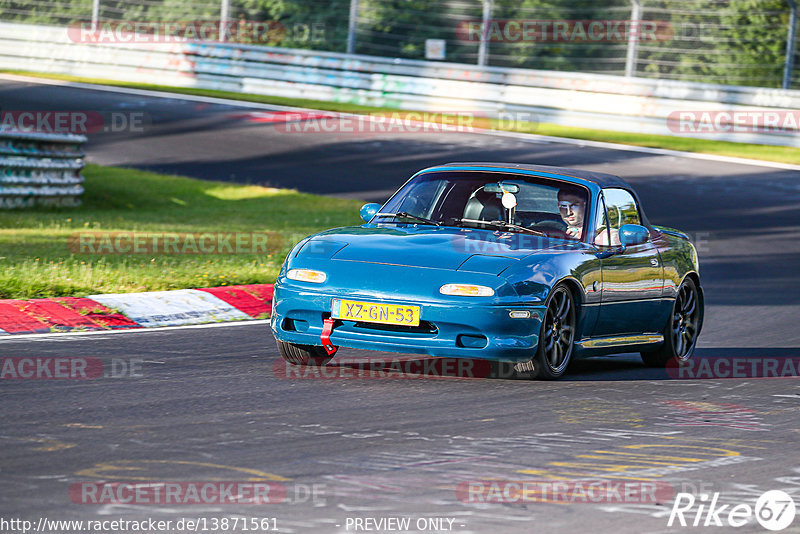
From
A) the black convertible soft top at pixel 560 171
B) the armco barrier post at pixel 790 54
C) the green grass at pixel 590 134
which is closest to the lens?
the black convertible soft top at pixel 560 171

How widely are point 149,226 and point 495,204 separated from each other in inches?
354

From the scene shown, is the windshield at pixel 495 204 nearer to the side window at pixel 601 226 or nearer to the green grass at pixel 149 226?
the side window at pixel 601 226

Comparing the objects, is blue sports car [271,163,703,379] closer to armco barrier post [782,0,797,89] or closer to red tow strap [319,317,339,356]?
red tow strap [319,317,339,356]

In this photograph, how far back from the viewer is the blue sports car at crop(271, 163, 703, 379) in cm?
795

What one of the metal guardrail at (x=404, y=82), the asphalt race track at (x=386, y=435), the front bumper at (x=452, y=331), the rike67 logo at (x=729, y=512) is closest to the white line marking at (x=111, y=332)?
the asphalt race track at (x=386, y=435)

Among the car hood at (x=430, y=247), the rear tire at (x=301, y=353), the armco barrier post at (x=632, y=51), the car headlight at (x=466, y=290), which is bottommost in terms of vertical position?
the rear tire at (x=301, y=353)

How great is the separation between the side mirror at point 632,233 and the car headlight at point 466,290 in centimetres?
169

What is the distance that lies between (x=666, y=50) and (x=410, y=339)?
20.8m

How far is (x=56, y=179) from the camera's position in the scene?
1906 centimetres

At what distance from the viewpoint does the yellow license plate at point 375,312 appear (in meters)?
7.93

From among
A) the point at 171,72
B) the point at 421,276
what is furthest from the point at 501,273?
the point at 171,72

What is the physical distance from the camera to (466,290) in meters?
7.92

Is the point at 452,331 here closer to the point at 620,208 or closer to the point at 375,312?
the point at 375,312

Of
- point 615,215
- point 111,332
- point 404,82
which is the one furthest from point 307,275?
point 404,82
